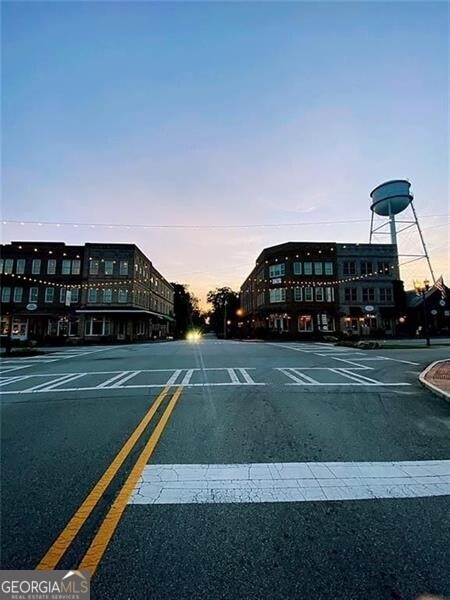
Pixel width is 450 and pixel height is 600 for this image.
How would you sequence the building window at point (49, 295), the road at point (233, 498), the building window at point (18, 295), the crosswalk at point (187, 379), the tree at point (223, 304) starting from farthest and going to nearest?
1. the tree at point (223, 304)
2. the building window at point (49, 295)
3. the building window at point (18, 295)
4. the crosswalk at point (187, 379)
5. the road at point (233, 498)

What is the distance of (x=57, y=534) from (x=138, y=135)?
17384 millimetres

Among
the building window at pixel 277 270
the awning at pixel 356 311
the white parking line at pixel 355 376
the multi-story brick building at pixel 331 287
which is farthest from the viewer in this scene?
the building window at pixel 277 270

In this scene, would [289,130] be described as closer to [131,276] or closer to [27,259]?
[131,276]

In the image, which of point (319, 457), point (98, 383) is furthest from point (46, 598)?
point (98, 383)

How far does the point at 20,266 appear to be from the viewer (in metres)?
40.0

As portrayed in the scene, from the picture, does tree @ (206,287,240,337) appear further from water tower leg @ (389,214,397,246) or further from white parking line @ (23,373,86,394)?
white parking line @ (23,373,86,394)

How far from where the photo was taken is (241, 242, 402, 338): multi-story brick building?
42.8m

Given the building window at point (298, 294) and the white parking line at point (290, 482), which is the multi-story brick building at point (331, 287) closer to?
the building window at point (298, 294)

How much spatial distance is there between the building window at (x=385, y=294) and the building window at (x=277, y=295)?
13.9 meters

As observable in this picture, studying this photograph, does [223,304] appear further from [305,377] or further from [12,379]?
[305,377]

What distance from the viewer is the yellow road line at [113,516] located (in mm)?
2184

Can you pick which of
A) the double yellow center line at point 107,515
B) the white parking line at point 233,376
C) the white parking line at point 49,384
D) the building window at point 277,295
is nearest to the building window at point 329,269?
the building window at point 277,295

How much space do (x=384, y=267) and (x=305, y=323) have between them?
46.8 ft

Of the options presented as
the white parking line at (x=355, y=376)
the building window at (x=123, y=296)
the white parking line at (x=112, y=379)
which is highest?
the building window at (x=123, y=296)
